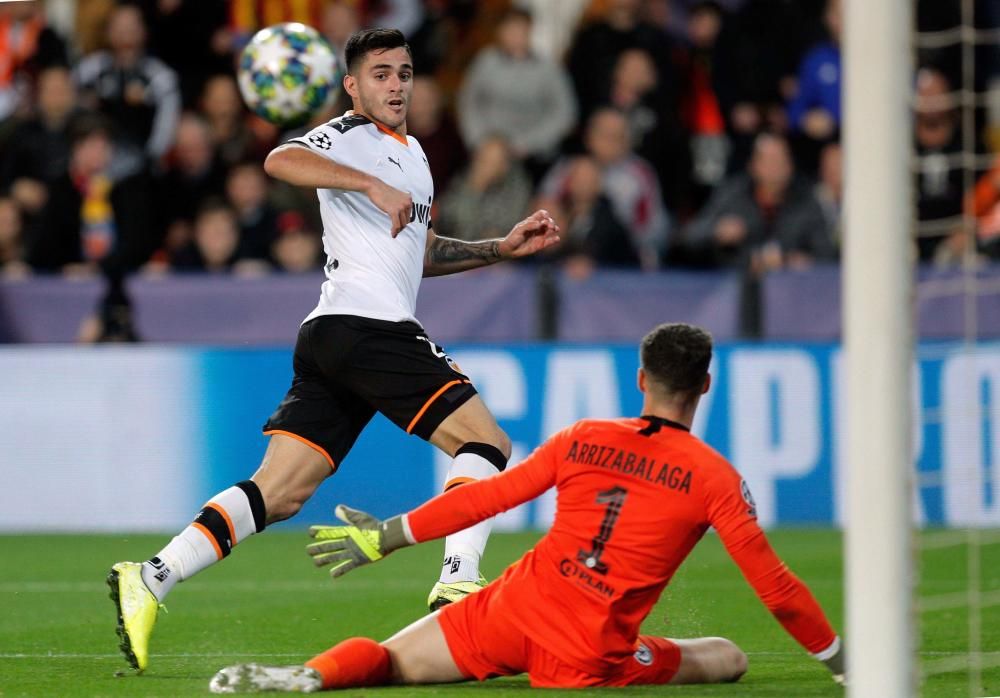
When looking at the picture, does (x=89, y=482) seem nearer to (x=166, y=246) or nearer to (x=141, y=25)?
(x=166, y=246)

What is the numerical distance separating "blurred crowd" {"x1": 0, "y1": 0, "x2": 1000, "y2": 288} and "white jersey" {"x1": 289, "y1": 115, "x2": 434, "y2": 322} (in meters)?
5.01

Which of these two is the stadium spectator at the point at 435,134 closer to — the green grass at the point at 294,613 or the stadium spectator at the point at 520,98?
the stadium spectator at the point at 520,98

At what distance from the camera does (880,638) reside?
3.67 m

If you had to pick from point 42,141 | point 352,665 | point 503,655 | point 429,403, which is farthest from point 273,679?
point 42,141

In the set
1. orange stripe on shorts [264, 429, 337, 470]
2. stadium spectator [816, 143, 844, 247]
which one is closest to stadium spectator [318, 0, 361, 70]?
stadium spectator [816, 143, 844, 247]

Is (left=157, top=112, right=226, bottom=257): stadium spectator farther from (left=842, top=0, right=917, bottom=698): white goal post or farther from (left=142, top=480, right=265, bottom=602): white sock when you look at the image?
(left=842, top=0, right=917, bottom=698): white goal post

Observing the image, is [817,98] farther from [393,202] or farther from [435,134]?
[393,202]

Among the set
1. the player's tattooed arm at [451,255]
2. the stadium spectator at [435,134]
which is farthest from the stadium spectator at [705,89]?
the player's tattooed arm at [451,255]

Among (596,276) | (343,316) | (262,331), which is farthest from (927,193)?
(343,316)

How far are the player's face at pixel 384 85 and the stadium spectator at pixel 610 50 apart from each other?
6.52 m

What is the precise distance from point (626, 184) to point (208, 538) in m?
6.71

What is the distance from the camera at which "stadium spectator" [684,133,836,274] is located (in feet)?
35.4

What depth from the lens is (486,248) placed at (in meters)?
6.01

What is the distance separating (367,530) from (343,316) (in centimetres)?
136
